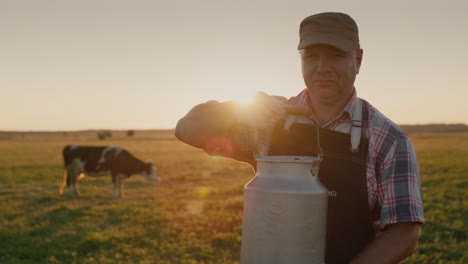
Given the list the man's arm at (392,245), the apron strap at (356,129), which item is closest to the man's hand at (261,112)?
the apron strap at (356,129)

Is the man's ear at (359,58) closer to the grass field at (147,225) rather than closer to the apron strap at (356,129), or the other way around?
the apron strap at (356,129)

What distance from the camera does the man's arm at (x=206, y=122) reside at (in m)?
2.38

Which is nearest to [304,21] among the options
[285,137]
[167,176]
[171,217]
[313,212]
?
[285,137]

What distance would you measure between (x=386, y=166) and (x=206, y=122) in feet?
3.25

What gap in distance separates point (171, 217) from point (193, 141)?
8.47 meters

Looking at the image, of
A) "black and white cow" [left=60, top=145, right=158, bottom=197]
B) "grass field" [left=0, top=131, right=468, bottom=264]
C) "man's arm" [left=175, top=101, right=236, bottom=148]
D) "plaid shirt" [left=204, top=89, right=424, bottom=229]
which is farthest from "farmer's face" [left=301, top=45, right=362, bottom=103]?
"black and white cow" [left=60, top=145, right=158, bottom=197]

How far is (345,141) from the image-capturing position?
7.55 feet

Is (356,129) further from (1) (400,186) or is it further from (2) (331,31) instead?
(2) (331,31)

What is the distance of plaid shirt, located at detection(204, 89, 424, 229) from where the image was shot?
2143 millimetres

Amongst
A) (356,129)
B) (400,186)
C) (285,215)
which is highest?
(356,129)

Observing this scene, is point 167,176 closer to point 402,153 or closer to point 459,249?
point 459,249

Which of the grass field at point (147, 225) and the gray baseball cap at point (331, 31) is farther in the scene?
the grass field at point (147, 225)

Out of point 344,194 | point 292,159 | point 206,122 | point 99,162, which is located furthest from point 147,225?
point 292,159

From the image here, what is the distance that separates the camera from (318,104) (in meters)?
2.52
